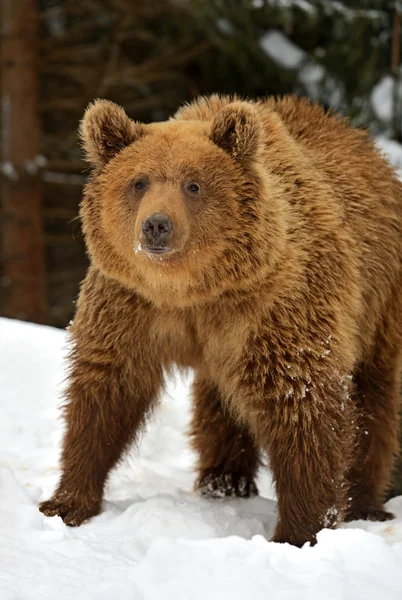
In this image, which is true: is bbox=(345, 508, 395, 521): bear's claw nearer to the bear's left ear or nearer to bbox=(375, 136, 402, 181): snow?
the bear's left ear

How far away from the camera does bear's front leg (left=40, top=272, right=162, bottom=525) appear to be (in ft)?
16.3

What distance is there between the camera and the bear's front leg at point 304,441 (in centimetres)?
479

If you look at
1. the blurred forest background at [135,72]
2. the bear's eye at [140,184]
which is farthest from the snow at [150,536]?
the blurred forest background at [135,72]

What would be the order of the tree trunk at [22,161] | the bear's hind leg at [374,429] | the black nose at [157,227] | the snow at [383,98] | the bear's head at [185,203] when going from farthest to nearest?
the tree trunk at [22,161]
the snow at [383,98]
the bear's hind leg at [374,429]
the bear's head at [185,203]
the black nose at [157,227]

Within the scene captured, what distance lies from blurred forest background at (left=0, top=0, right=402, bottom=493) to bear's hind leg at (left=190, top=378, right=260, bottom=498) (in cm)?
368

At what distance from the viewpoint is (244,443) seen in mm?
6262

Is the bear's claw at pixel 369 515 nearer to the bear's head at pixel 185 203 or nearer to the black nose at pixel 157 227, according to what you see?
the bear's head at pixel 185 203

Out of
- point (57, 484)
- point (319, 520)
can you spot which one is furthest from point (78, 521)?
point (319, 520)

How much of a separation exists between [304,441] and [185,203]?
55.4 inches

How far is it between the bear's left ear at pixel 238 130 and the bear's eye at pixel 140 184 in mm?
473

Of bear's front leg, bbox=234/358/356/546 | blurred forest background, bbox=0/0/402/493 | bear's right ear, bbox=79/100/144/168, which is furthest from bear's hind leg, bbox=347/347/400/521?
blurred forest background, bbox=0/0/402/493

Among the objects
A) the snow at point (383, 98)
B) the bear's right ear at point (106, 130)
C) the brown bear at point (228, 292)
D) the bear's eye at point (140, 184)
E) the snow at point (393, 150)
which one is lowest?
the brown bear at point (228, 292)

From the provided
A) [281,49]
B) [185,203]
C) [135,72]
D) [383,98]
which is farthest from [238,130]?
[135,72]

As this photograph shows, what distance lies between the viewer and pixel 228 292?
4754mm
